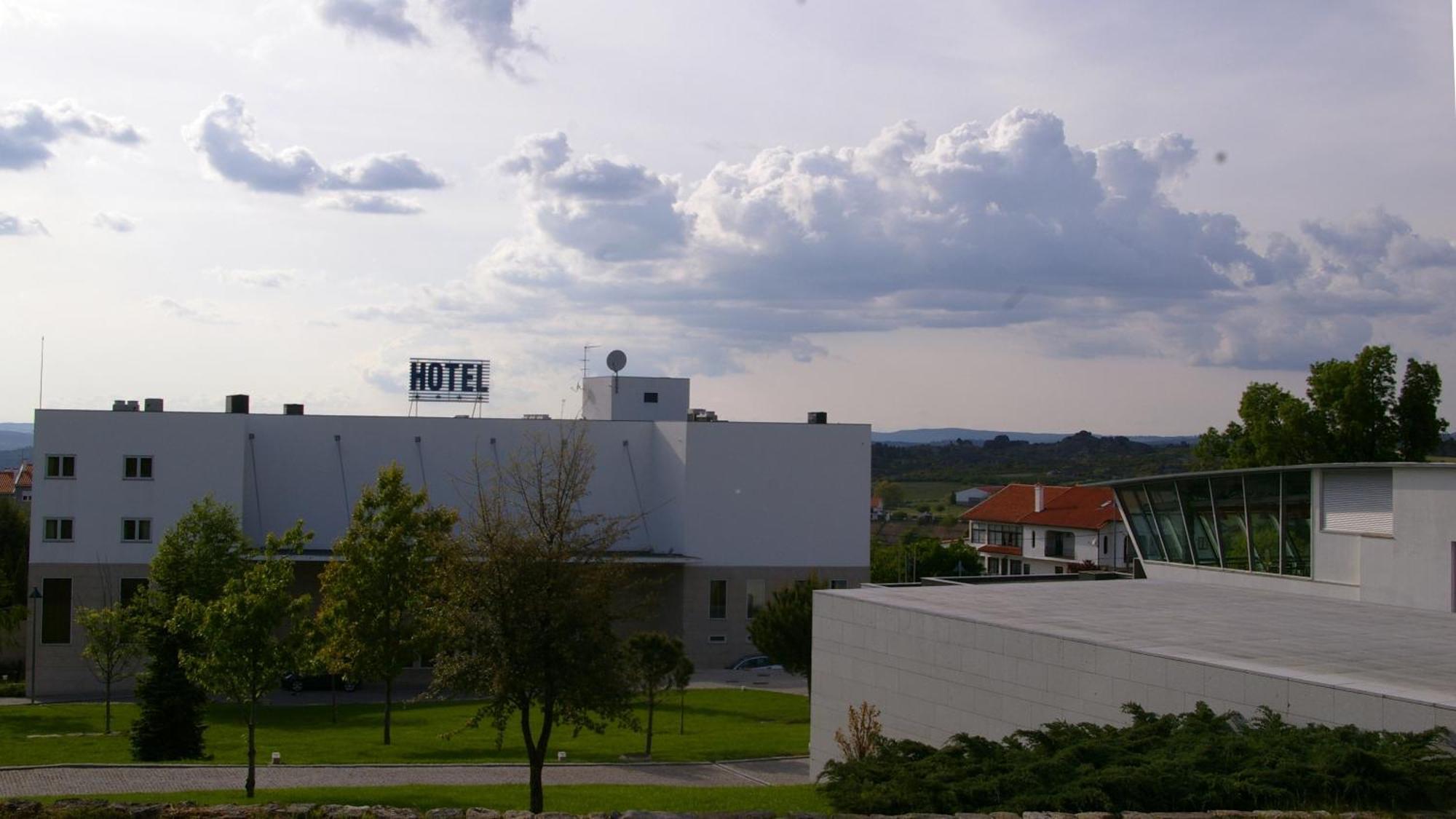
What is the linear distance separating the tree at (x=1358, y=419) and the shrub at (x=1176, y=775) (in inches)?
1623

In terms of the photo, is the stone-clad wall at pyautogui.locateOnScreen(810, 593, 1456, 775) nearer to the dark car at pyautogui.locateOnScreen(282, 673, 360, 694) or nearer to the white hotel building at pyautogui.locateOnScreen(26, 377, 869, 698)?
the white hotel building at pyautogui.locateOnScreen(26, 377, 869, 698)

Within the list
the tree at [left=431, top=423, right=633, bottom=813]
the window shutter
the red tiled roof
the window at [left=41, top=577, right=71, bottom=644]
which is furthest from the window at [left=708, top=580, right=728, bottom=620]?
the red tiled roof

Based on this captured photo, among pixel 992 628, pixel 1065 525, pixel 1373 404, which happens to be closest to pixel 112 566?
pixel 992 628

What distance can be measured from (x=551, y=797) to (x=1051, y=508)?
74302 millimetres

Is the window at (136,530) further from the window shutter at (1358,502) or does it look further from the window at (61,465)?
the window shutter at (1358,502)

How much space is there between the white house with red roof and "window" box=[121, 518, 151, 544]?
184ft

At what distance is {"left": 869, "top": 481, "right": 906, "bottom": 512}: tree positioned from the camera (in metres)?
165

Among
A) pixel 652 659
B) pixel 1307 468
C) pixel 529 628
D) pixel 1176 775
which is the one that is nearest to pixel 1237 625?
pixel 1307 468

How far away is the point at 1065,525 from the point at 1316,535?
61.1 m

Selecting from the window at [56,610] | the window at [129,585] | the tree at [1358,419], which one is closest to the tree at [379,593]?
the window at [129,585]

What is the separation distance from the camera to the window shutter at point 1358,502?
28.1 meters

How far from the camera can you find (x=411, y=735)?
121 feet

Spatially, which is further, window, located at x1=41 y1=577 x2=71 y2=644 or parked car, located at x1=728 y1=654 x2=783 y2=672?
parked car, located at x1=728 y1=654 x2=783 y2=672

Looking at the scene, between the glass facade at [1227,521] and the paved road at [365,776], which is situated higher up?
the glass facade at [1227,521]
